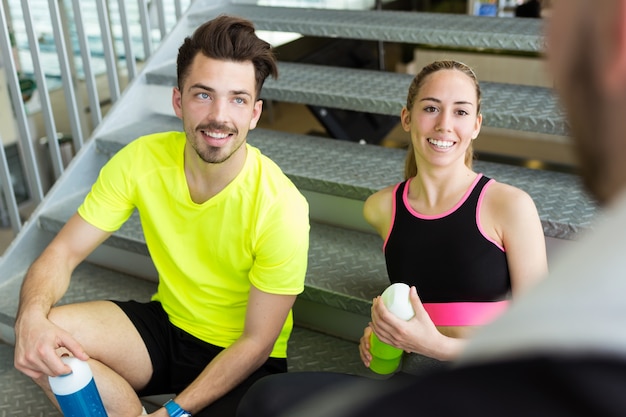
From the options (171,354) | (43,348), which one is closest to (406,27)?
(171,354)

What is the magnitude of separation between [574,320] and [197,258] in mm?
1535

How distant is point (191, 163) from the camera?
1840 millimetres

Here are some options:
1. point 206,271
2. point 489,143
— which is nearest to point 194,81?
point 206,271

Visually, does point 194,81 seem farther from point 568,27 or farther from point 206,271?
point 568,27

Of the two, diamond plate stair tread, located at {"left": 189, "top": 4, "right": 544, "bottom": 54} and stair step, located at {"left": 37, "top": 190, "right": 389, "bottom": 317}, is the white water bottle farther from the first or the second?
diamond plate stair tread, located at {"left": 189, "top": 4, "right": 544, "bottom": 54}

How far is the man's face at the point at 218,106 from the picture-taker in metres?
1.72

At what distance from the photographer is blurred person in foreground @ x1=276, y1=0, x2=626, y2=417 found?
0.36 m

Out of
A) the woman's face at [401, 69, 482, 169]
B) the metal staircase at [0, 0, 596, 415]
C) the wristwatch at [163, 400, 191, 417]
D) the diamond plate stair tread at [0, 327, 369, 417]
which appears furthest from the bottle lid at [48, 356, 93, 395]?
the woman's face at [401, 69, 482, 169]

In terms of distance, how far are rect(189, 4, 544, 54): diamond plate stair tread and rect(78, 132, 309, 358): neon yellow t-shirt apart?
98cm

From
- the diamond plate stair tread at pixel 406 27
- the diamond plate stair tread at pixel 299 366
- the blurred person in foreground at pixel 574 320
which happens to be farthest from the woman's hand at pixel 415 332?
the diamond plate stair tread at pixel 406 27

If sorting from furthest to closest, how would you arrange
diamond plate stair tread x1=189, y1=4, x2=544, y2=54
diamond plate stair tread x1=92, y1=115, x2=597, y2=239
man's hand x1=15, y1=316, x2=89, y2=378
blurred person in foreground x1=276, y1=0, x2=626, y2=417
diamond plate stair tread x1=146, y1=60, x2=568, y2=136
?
diamond plate stair tread x1=189, y1=4, x2=544, y2=54
diamond plate stair tread x1=146, y1=60, x2=568, y2=136
diamond plate stair tread x1=92, y1=115, x2=597, y2=239
man's hand x1=15, y1=316, x2=89, y2=378
blurred person in foreground x1=276, y1=0, x2=626, y2=417

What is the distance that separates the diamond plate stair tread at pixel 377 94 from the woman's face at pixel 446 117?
0.57m

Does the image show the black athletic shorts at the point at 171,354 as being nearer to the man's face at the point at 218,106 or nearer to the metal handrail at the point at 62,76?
the man's face at the point at 218,106

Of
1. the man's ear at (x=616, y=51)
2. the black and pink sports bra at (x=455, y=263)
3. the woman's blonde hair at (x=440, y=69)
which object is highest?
the man's ear at (x=616, y=51)
